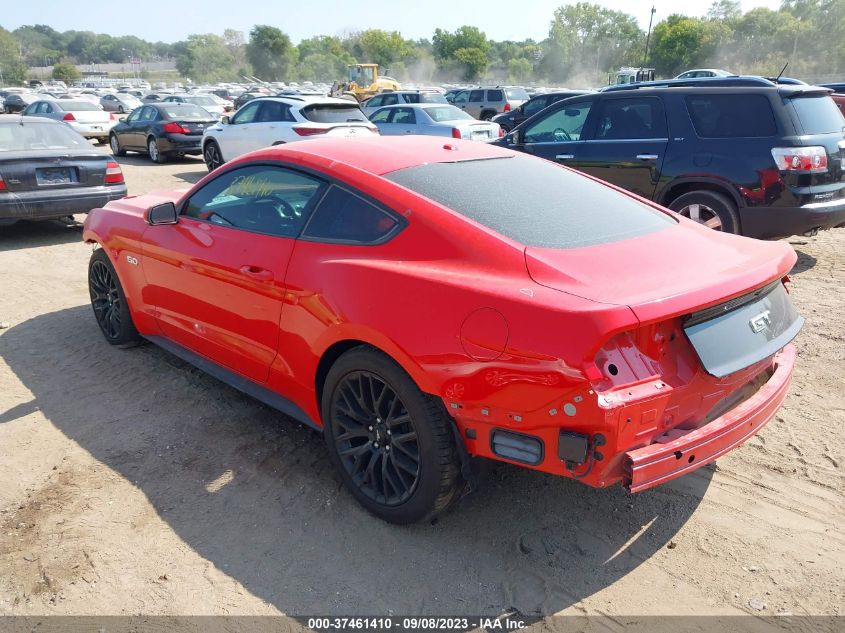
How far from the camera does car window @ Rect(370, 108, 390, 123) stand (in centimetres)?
1535

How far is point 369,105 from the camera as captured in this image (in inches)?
858

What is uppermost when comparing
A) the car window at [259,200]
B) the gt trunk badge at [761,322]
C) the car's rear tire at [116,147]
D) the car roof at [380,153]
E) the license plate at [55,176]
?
the car roof at [380,153]

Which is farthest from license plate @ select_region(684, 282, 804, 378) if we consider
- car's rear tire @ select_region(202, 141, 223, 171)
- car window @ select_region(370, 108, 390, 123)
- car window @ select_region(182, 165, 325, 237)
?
car window @ select_region(370, 108, 390, 123)

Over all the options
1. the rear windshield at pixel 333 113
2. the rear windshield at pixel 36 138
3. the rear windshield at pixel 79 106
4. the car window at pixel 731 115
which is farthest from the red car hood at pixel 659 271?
the rear windshield at pixel 79 106

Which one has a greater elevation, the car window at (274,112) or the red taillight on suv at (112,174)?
the car window at (274,112)

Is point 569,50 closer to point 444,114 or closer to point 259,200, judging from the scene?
point 444,114

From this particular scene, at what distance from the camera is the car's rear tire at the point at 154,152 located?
1616 cm

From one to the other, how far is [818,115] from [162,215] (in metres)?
6.43

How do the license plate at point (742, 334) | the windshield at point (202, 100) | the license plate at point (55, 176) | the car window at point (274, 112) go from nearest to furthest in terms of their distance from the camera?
1. the license plate at point (742, 334)
2. the license plate at point (55, 176)
3. the car window at point (274, 112)
4. the windshield at point (202, 100)

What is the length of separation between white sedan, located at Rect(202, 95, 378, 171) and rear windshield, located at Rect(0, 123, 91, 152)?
4.01 metres

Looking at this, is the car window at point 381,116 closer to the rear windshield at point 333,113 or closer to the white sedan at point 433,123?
the white sedan at point 433,123

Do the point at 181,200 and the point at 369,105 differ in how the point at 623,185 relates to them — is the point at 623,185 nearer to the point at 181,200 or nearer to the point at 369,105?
Answer: the point at 181,200

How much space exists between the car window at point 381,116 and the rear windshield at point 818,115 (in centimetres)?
999

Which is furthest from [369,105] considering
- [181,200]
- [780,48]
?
[780,48]
